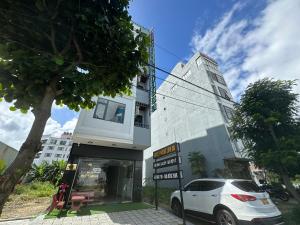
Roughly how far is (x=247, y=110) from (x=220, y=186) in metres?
5.50

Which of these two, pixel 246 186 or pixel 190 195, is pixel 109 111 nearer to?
pixel 190 195

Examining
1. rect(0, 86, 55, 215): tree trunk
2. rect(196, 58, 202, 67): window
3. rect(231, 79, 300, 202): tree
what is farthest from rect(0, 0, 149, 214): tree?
rect(196, 58, 202, 67): window

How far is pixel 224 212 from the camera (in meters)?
5.33

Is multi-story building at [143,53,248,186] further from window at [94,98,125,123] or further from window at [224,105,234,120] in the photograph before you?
window at [94,98,125,123]

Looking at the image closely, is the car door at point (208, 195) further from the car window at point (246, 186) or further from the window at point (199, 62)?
the window at point (199, 62)

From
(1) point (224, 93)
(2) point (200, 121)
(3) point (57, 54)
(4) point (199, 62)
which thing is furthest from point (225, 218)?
(4) point (199, 62)

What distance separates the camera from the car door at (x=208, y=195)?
5.77m

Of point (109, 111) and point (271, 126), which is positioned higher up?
point (109, 111)

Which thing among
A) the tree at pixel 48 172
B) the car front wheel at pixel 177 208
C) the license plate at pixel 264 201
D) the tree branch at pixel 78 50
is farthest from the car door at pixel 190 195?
the tree at pixel 48 172

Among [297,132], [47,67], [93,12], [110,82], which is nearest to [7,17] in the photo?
[47,67]

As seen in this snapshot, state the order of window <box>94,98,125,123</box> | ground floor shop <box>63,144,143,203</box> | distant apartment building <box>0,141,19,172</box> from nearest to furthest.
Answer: ground floor shop <box>63,144,143,203</box> → window <box>94,98,125,123</box> → distant apartment building <box>0,141,19,172</box>

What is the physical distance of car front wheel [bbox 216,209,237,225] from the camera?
5016 millimetres

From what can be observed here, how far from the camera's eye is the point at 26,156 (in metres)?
2.35

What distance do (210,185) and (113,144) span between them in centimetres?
610
